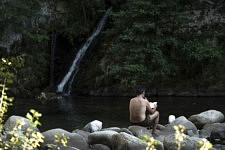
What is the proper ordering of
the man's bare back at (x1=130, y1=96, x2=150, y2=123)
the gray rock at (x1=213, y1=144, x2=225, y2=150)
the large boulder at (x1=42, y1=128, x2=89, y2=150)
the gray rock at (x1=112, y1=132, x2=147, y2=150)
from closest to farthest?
the gray rock at (x1=112, y1=132, x2=147, y2=150) → the large boulder at (x1=42, y1=128, x2=89, y2=150) → the gray rock at (x1=213, y1=144, x2=225, y2=150) → the man's bare back at (x1=130, y1=96, x2=150, y2=123)

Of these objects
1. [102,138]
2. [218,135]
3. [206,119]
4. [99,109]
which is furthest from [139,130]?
[99,109]

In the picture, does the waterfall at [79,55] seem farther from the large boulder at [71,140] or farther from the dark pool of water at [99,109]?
the large boulder at [71,140]

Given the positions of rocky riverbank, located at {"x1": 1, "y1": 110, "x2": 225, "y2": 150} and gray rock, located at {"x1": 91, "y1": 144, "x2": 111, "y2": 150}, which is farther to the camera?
gray rock, located at {"x1": 91, "y1": 144, "x2": 111, "y2": 150}

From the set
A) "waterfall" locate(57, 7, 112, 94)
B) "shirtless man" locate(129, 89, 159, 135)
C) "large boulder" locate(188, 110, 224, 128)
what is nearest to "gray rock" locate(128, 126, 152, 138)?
"shirtless man" locate(129, 89, 159, 135)

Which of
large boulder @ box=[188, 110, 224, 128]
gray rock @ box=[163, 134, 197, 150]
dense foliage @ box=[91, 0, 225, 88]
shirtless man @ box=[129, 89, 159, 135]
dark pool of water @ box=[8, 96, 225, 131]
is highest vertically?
dense foliage @ box=[91, 0, 225, 88]

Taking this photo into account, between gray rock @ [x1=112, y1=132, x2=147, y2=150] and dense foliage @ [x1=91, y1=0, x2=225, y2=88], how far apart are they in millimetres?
9587

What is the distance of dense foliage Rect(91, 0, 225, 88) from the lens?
1702 cm

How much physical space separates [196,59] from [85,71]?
224 inches

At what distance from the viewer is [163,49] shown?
17969 mm

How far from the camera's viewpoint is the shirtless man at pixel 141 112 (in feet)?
26.9

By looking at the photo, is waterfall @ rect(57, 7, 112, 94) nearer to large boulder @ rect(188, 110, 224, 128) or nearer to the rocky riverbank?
large boulder @ rect(188, 110, 224, 128)

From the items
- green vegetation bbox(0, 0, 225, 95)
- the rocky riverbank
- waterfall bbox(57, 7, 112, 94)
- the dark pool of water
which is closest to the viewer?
the rocky riverbank

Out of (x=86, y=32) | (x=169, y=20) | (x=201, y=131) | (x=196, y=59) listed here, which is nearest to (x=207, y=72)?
(x=196, y=59)

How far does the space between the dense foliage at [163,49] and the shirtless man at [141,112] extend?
8.14 m
